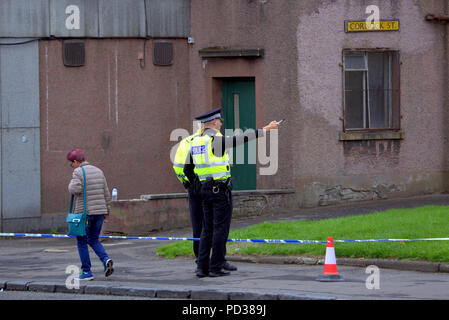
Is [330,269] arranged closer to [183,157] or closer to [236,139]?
[236,139]

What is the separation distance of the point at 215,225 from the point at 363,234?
312cm

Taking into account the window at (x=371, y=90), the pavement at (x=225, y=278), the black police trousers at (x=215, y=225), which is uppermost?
the window at (x=371, y=90)

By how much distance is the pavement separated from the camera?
9578mm

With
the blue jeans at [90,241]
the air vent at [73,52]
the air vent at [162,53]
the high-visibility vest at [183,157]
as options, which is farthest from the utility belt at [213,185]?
the air vent at [73,52]

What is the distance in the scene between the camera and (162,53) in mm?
19469

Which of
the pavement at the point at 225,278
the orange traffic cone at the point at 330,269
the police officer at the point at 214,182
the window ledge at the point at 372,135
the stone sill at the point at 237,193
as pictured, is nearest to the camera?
the pavement at the point at 225,278

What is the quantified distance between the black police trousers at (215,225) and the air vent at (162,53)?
873cm

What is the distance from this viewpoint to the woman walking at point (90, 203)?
11391mm

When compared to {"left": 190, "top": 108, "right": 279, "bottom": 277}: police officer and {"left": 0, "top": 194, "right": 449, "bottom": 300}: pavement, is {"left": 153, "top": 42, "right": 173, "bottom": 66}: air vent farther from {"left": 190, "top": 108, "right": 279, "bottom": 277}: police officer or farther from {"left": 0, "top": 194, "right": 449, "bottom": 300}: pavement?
{"left": 190, "top": 108, "right": 279, "bottom": 277}: police officer

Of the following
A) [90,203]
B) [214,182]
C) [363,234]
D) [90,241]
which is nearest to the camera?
[214,182]

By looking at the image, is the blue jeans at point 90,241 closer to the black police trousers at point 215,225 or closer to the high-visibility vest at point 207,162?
the black police trousers at point 215,225

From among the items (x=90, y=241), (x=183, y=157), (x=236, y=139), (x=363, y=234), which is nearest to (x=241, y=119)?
(x=363, y=234)

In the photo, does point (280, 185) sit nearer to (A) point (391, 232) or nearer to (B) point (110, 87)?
(B) point (110, 87)

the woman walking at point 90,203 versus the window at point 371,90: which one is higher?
the window at point 371,90
